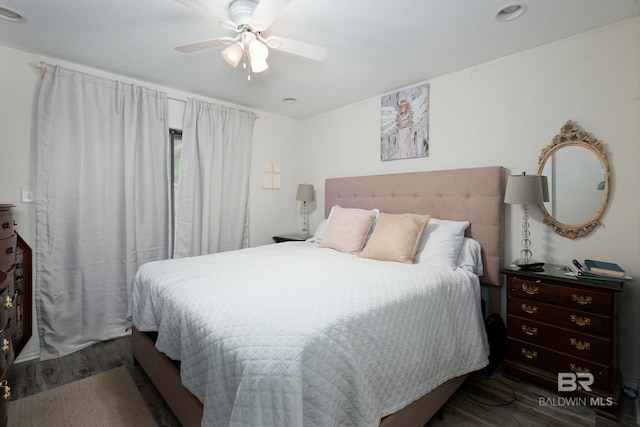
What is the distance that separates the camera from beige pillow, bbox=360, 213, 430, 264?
2289 mm

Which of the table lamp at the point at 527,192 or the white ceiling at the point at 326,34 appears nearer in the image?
the white ceiling at the point at 326,34

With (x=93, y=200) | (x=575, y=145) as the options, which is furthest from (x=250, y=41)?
(x=575, y=145)

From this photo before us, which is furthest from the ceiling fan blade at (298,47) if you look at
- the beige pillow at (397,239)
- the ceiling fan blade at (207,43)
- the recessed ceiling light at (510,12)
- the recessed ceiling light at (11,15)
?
the recessed ceiling light at (11,15)

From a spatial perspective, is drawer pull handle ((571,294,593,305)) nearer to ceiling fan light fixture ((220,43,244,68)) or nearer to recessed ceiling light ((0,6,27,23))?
ceiling fan light fixture ((220,43,244,68))

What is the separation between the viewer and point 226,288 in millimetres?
1546

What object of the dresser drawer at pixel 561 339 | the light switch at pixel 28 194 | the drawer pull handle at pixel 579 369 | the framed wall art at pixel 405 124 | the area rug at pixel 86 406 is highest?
the framed wall art at pixel 405 124

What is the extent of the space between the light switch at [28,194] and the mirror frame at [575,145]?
4025 mm

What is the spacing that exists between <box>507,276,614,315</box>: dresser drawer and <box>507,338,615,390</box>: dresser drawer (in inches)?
12.7

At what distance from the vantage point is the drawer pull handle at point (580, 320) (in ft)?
5.83

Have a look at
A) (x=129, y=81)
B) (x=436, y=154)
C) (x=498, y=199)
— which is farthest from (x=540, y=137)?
(x=129, y=81)

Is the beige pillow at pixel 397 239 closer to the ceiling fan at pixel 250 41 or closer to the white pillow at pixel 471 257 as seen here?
the white pillow at pixel 471 257

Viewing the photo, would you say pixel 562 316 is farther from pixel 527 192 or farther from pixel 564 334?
pixel 527 192

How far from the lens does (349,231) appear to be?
2738 mm

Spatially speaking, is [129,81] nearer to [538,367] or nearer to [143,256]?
[143,256]
